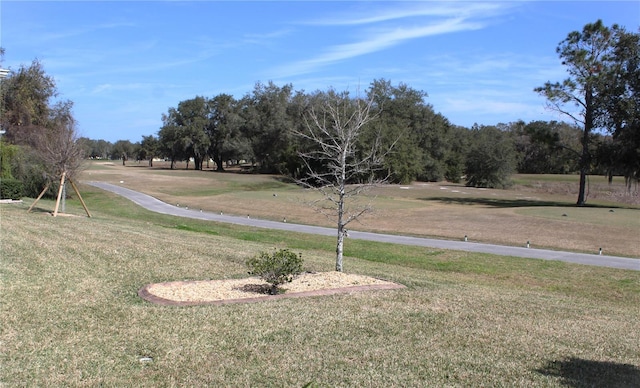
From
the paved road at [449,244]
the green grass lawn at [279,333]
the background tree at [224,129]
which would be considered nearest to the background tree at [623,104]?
the paved road at [449,244]

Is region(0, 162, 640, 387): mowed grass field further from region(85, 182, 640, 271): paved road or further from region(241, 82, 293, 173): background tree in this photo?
region(241, 82, 293, 173): background tree

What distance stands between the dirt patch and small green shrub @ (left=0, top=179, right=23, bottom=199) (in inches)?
869

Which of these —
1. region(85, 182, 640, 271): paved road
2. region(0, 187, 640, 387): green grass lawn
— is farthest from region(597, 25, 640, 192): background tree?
region(0, 187, 640, 387): green grass lawn

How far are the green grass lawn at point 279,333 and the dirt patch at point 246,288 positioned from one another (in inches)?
13.7

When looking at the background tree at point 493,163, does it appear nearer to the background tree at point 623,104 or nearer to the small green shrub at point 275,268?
the background tree at point 623,104

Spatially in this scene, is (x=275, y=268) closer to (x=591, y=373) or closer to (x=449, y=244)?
(x=591, y=373)

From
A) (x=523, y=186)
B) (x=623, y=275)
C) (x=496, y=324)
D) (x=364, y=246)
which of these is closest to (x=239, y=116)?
(x=523, y=186)

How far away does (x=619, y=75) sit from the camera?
44750 mm

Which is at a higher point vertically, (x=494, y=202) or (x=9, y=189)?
(x=9, y=189)

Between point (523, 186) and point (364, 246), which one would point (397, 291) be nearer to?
point (364, 246)

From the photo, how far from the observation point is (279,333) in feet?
21.6

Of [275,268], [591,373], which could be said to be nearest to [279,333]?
[275,268]

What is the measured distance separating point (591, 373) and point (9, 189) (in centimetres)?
2874

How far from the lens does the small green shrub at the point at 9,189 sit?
1065 inches
